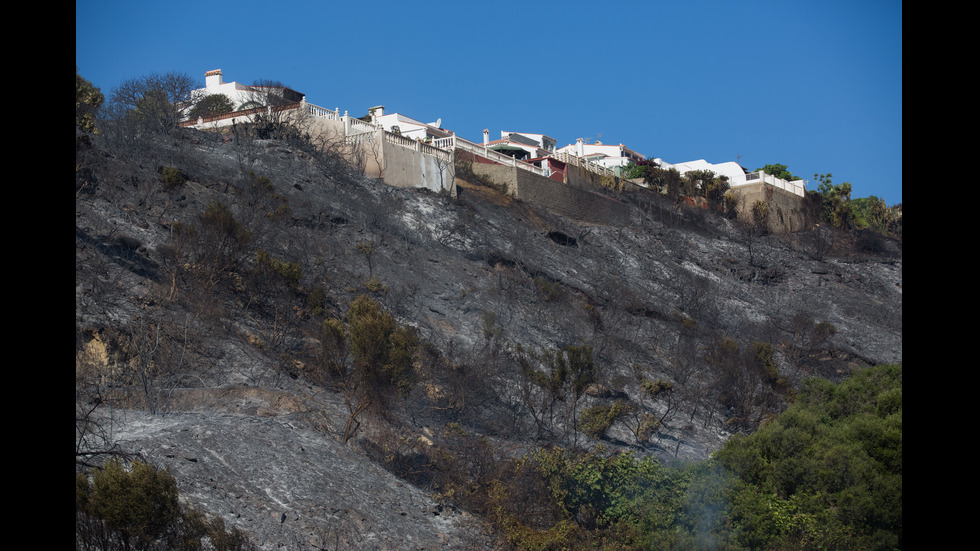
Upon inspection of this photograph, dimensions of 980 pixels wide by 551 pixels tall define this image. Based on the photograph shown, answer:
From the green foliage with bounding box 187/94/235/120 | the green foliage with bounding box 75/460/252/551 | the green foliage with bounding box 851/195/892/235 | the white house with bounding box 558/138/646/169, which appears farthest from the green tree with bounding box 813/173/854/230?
the green foliage with bounding box 75/460/252/551

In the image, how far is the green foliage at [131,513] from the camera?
861cm

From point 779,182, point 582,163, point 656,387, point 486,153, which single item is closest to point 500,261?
point 656,387

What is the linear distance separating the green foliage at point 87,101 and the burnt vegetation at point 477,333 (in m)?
0.26

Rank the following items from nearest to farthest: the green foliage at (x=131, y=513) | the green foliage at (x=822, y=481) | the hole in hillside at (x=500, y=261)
A: the green foliage at (x=131, y=513)
the green foliage at (x=822, y=481)
the hole in hillside at (x=500, y=261)

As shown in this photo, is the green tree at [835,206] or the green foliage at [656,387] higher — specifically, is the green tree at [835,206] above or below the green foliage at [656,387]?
above

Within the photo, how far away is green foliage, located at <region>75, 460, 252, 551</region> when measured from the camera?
28.2ft

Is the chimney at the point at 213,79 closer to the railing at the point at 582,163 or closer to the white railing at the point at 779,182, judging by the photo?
the railing at the point at 582,163

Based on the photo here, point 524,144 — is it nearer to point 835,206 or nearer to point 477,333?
point 835,206

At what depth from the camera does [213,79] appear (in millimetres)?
44125

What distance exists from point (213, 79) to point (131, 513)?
3875 centimetres

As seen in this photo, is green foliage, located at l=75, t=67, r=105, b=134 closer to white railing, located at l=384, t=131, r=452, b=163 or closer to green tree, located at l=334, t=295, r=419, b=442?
white railing, located at l=384, t=131, r=452, b=163

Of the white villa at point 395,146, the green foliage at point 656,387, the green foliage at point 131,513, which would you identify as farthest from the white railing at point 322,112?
the green foliage at point 131,513
